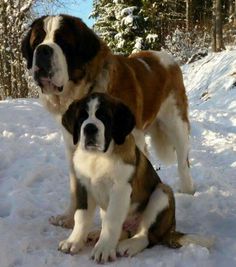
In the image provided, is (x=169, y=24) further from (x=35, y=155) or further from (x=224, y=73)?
(x=35, y=155)

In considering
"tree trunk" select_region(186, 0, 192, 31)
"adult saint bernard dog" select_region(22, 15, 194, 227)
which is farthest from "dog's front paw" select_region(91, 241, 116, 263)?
"tree trunk" select_region(186, 0, 192, 31)

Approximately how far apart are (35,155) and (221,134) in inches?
158

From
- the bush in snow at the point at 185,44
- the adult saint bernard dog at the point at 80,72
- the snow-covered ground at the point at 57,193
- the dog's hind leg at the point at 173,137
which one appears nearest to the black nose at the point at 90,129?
the adult saint bernard dog at the point at 80,72

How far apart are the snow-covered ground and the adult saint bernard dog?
409mm

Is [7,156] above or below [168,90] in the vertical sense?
below

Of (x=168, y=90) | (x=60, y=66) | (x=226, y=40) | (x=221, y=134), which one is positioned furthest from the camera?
(x=226, y=40)

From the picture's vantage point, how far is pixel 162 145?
19.2ft

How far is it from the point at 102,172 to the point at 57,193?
6.27 feet

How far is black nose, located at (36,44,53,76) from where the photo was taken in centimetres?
359

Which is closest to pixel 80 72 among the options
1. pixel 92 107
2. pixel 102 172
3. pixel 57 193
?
pixel 92 107

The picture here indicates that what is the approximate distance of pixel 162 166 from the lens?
6.85 metres

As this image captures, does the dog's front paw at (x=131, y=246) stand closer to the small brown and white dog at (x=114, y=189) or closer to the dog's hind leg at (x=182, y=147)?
the small brown and white dog at (x=114, y=189)

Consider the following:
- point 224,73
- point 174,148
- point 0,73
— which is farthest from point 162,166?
point 0,73

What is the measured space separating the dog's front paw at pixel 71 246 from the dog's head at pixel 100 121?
2.36 ft
